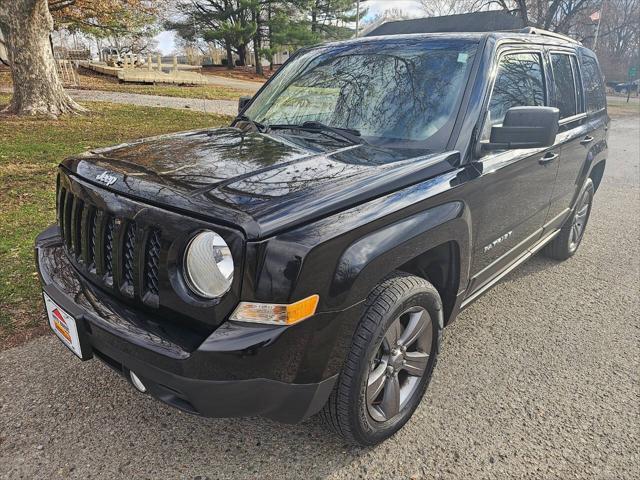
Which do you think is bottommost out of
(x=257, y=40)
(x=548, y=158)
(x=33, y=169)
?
(x=33, y=169)

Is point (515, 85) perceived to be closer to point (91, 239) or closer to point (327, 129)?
point (327, 129)

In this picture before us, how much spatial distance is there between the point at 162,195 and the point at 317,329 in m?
0.79

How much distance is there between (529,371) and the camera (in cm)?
291

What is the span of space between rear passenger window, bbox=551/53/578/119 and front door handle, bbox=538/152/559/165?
38 centimetres

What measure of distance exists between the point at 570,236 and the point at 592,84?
1.40 meters

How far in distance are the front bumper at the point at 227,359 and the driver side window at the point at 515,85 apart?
1608 millimetres

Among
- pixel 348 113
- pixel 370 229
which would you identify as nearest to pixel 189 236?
pixel 370 229

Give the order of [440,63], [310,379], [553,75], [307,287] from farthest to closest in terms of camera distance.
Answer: [553,75]
[440,63]
[310,379]
[307,287]

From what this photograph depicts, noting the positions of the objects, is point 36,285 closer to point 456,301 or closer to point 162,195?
point 162,195

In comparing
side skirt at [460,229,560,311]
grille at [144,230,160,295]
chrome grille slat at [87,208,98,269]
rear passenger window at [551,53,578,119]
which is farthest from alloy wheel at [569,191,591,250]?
chrome grille slat at [87,208,98,269]

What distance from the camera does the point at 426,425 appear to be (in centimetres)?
245

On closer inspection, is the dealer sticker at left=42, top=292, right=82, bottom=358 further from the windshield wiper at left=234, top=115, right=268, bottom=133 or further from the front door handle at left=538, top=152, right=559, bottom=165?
the front door handle at left=538, top=152, right=559, bottom=165

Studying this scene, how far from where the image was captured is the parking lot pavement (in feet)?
7.10

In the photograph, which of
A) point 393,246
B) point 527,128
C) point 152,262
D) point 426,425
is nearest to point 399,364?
point 426,425
